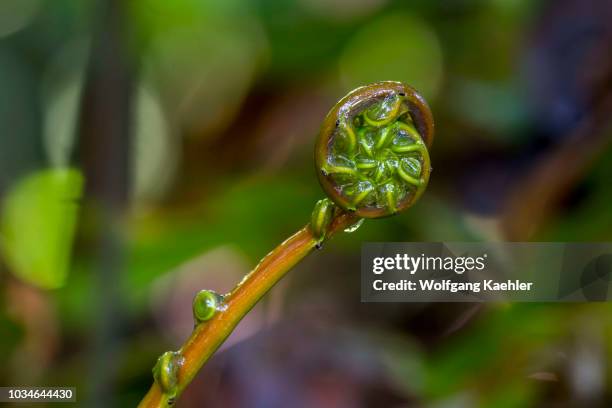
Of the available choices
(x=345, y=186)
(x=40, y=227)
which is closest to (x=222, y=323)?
(x=345, y=186)

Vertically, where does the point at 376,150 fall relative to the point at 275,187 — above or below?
below

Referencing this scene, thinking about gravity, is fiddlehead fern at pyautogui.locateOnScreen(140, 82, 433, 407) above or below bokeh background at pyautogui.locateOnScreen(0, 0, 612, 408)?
below

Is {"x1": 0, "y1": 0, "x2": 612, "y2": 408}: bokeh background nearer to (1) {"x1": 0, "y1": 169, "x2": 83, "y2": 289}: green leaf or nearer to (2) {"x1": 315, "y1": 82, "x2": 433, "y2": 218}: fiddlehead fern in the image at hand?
(1) {"x1": 0, "y1": 169, "x2": 83, "y2": 289}: green leaf

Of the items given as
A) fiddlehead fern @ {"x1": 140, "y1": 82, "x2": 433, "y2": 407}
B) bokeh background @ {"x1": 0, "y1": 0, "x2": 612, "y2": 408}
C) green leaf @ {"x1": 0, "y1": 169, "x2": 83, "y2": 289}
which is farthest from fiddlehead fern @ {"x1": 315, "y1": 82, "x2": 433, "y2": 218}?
green leaf @ {"x1": 0, "y1": 169, "x2": 83, "y2": 289}

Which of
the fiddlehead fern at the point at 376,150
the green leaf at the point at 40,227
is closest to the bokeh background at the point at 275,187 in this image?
the green leaf at the point at 40,227

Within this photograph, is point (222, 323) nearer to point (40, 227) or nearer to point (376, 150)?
point (376, 150)

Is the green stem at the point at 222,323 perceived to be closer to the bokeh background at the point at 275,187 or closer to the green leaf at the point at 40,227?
the bokeh background at the point at 275,187

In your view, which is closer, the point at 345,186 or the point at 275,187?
the point at 345,186
